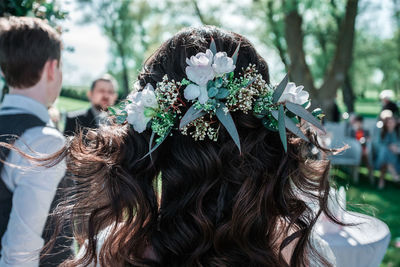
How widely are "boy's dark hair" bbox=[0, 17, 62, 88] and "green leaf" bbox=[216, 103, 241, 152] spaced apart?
1175mm

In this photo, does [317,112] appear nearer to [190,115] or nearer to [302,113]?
[302,113]

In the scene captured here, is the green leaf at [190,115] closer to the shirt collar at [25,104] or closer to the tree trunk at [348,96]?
the shirt collar at [25,104]

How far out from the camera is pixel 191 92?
45.2 inches

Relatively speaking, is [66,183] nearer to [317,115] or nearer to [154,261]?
[154,261]

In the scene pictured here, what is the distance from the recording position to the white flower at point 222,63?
1.12 meters

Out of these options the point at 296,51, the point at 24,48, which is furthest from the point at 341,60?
the point at 24,48

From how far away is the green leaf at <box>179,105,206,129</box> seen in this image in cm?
112

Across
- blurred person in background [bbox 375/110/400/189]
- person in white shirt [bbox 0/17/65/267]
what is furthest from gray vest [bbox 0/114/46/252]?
blurred person in background [bbox 375/110/400/189]

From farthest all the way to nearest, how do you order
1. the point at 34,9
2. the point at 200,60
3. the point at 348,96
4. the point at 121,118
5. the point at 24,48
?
the point at 348,96 → the point at 34,9 → the point at 24,48 → the point at 121,118 → the point at 200,60

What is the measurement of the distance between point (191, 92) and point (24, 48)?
1.16m

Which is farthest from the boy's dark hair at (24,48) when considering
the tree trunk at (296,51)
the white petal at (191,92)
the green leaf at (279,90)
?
the tree trunk at (296,51)

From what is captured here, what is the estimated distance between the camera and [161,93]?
47.9 inches

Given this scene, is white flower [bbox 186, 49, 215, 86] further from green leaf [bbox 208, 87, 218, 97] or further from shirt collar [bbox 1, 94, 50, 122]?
shirt collar [bbox 1, 94, 50, 122]

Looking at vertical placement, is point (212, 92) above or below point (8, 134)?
above
